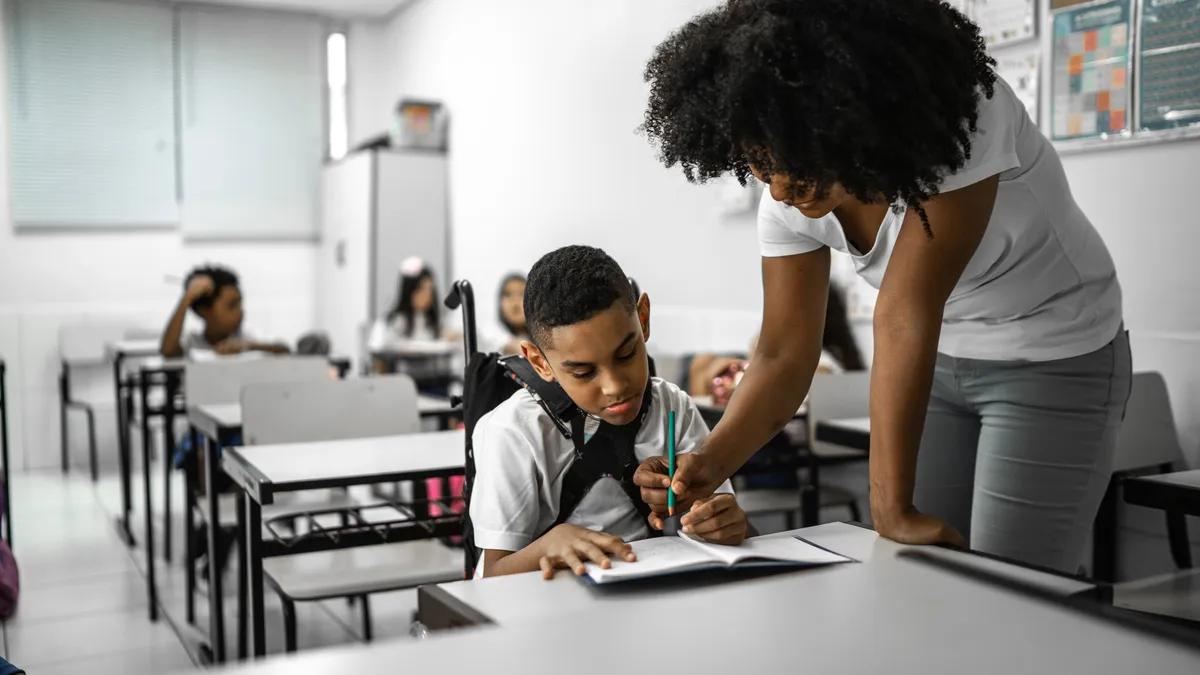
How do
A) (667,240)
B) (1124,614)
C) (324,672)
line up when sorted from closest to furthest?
(324,672) → (1124,614) → (667,240)

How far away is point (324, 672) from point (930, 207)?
70 cm

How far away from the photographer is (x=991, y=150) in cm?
103

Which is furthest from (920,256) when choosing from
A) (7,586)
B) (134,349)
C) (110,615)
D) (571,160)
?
(134,349)

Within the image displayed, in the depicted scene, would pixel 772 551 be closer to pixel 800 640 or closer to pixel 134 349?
pixel 800 640

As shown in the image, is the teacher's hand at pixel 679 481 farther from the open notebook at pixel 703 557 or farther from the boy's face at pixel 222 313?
the boy's face at pixel 222 313

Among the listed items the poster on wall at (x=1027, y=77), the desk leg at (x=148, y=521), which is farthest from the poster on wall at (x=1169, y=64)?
the desk leg at (x=148, y=521)

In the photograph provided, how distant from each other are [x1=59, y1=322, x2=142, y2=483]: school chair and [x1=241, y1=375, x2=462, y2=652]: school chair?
3.77 m

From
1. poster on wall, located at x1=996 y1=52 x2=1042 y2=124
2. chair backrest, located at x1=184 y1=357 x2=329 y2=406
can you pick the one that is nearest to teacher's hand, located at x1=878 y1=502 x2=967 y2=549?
poster on wall, located at x1=996 y1=52 x2=1042 y2=124

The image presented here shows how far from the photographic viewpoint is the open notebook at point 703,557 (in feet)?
2.89

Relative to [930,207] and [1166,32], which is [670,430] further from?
[1166,32]

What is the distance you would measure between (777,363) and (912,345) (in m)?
0.28

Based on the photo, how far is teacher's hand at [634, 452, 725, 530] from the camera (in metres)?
1.09

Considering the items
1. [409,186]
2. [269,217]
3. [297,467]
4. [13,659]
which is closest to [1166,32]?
[297,467]

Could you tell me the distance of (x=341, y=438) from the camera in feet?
8.45
